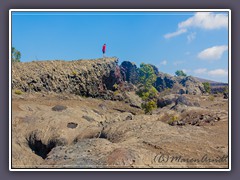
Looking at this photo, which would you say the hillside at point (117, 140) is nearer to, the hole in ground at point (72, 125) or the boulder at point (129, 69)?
the hole in ground at point (72, 125)

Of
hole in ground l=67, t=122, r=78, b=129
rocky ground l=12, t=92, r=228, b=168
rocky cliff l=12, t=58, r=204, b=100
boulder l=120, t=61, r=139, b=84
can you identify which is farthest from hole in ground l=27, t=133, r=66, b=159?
rocky cliff l=12, t=58, r=204, b=100

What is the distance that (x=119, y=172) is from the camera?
10320 millimetres

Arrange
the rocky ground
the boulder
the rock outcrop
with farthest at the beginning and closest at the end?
the rock outcrop
the boulder
the rocky ground

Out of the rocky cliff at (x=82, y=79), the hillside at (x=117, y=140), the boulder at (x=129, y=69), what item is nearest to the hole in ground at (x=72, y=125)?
the hillside at (x=117, y=140)

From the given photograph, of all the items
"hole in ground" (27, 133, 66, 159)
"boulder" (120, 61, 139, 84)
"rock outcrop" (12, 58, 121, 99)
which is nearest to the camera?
"hole in ground" (27, 133, 66, 159)

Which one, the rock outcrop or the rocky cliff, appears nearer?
the rocky cliff

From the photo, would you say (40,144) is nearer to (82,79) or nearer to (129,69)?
(129,69)

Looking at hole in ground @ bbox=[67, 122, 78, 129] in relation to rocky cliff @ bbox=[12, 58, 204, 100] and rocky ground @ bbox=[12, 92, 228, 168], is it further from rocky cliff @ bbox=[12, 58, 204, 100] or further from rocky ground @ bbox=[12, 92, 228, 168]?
rocky cliff @ bbox=[12, 58, 204, 100]

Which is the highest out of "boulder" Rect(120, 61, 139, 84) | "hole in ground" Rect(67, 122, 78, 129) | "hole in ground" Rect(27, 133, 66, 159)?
"boulder" Rect(120, 61, 139, 84)

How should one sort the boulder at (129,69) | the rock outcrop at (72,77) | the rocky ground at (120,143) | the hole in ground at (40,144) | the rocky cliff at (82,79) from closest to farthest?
the rocky ground at (120,143), the hole in ground at (40,144), the boulder at (129,69), the rocky cliff at (82,79), the rock outcrop at (72,77)

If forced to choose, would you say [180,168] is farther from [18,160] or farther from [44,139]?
[44,139]

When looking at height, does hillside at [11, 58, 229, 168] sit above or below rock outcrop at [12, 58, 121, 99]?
below
